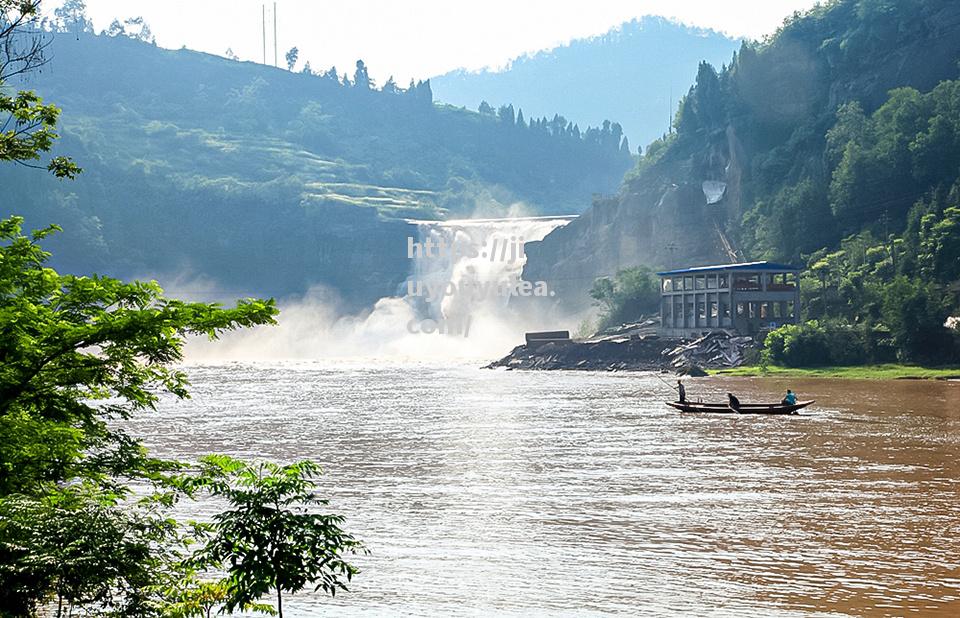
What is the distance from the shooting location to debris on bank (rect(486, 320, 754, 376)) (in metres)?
122

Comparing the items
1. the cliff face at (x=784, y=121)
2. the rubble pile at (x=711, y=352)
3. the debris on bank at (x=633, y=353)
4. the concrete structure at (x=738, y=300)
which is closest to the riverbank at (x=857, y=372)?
the rubble pile at (x=711, y=352)

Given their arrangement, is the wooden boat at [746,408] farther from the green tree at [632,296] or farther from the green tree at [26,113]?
the green tree at [632,296]

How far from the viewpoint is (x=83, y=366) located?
634 inches

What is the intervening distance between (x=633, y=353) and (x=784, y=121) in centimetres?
6830

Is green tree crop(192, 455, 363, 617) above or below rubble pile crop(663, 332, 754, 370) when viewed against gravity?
below

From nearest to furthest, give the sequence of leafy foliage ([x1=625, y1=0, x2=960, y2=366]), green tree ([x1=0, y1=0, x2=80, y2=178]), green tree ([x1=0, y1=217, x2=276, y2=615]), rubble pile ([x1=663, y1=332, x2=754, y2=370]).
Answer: green tree ([x1=0, y1=217, x2=276, y2=615]) → green tree ([x1=0, y1=0, x2=80, y2=178]) → leafy foliage ([x1=625, y1=0, x2=960, y2=366]) → rubble pile ([x1=663, y1=332, x2=754, y2=370])

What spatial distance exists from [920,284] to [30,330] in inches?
4019

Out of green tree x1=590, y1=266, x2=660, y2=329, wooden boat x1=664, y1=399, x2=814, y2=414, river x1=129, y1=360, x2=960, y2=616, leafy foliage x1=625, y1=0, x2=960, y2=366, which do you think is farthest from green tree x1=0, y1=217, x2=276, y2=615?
green tree x1=590, y1=266, x2=660, y2=329

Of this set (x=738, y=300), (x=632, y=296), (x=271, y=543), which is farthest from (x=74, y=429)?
(x=632, y=296)

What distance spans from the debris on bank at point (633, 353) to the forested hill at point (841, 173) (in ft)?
37.8

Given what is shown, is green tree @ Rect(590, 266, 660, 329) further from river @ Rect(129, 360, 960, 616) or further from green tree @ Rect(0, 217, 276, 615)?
green tree @ Rect(0, 217, 276, 615)

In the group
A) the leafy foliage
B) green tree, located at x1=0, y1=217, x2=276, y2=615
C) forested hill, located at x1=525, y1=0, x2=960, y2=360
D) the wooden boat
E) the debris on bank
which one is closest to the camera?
green tree, located at x1=0, y1=217, x2=276, y2=615

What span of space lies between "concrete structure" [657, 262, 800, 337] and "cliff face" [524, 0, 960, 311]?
20.0 m

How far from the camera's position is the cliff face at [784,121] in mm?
162750
